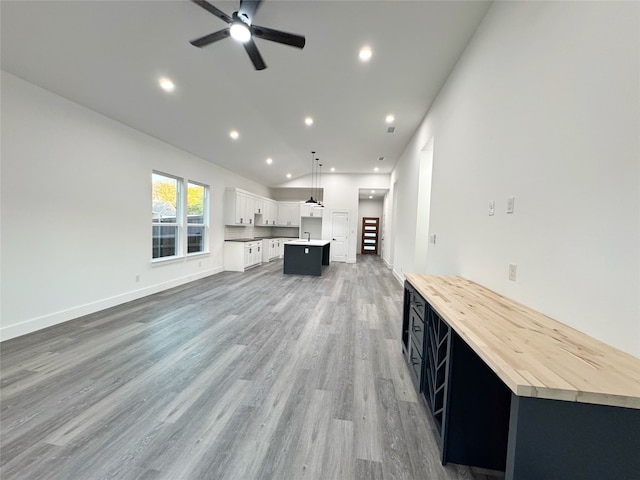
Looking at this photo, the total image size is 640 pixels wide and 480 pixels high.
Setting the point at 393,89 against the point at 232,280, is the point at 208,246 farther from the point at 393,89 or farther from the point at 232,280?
the point at 393,89

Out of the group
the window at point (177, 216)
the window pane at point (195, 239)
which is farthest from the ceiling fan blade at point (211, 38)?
the window pane at point (195, 239)

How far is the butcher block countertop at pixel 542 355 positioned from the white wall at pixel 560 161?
137mm

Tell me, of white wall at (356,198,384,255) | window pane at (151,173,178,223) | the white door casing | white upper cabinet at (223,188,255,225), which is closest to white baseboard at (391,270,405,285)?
the white door casing

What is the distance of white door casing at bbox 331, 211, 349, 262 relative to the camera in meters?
9.45

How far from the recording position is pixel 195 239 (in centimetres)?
614

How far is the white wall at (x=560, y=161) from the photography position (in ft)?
3.49

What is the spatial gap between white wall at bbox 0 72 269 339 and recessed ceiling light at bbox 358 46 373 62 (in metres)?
3.86

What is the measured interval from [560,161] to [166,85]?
440cm

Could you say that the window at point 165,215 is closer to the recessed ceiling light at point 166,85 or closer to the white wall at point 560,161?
the recessed ceiling light at point 166,85

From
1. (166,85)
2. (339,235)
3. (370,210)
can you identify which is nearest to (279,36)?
(166,85)

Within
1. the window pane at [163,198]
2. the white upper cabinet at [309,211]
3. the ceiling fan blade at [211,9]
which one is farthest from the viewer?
the white upper cabinet at [309,211]

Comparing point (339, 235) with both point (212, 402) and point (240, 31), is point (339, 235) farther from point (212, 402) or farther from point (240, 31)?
point (212, 402)

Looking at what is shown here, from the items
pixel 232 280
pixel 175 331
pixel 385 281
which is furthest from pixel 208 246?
pixel 385 281

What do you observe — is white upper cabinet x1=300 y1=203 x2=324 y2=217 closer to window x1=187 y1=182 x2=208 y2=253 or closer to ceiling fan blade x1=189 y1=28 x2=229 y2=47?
window x1=187 y1=182 x2=208 y2=253
